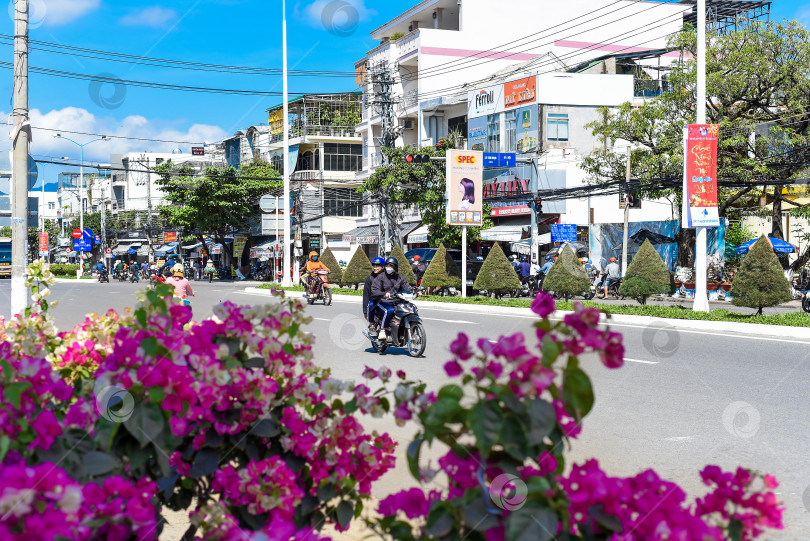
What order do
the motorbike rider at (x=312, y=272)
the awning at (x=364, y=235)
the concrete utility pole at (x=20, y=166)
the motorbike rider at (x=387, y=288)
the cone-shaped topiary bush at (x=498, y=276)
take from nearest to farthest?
the concrete utility pole at (x=20, y=166) → the motorbike rider at (x=387, y=288) → the motorbike rider at (x=312, y=272) → the cone-shaped topiary bush at (x=498, y=276) → the awning at (x=364, y=235)

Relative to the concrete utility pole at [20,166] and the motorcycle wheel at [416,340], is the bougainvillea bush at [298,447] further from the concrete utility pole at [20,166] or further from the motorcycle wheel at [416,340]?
the motorcycle wheel at [416,340]

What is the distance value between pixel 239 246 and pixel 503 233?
27.1 metres

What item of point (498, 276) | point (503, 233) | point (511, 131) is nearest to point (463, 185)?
point (498, 276)

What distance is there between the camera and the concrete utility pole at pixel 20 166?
9.74 metres

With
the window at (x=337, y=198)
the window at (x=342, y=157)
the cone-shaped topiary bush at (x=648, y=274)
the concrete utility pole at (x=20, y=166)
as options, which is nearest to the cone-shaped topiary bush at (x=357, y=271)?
the cone-shaped topiary bush at (x=648, y=274)

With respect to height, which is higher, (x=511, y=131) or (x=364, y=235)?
(x=511, y=131)

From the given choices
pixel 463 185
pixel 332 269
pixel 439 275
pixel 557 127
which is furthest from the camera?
pixel 557 127

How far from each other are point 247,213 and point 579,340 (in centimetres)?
5005

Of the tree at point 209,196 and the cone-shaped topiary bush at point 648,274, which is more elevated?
the tree at point 209,196

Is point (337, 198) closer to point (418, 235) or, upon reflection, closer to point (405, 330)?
point (418, 235)

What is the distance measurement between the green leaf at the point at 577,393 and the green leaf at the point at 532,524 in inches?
8.9

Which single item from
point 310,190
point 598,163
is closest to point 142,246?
point 310,190

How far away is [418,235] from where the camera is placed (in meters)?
41.9

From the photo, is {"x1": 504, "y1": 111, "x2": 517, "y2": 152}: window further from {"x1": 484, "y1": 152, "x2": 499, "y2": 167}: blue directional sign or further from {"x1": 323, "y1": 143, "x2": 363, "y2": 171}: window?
{"x1": 323, "y1": 143, "x2": 363, "y2": 171}: window
